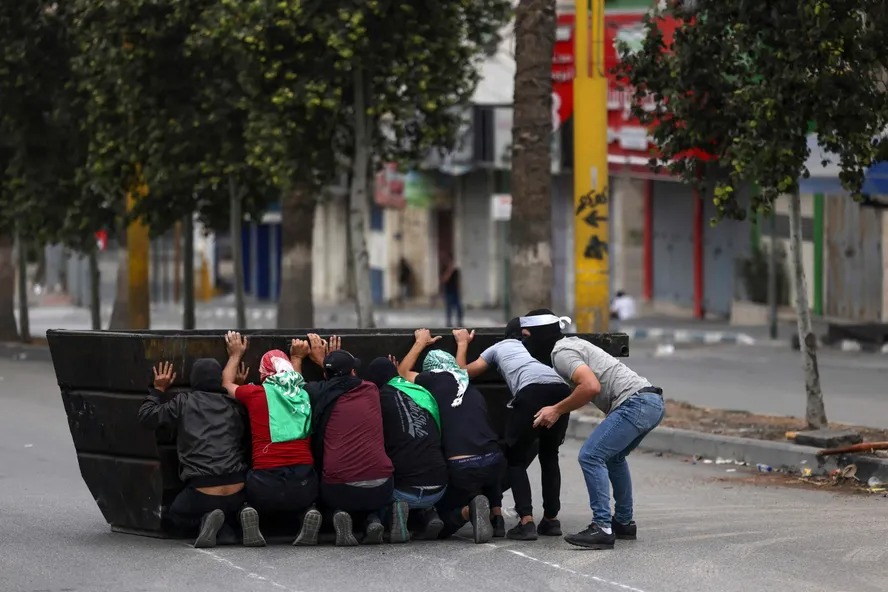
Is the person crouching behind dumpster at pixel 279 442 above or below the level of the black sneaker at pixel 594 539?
above

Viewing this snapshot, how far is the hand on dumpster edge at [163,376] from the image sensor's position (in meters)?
10.5

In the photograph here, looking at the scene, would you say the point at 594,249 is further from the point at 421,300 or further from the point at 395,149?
the point at 421,300

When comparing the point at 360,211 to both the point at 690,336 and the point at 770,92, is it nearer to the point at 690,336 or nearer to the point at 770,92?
the point at 690,336

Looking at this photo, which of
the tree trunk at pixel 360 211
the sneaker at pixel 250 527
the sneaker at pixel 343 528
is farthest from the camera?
the tree trunk at pixel 360 211

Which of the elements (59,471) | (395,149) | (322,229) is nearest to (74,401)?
(59,471)

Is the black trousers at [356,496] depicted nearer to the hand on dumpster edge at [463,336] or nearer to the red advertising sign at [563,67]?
the hand on dumpster edge at [463,336]

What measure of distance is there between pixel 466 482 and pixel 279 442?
3.63ft

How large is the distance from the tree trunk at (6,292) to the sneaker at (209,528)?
23.3 meters

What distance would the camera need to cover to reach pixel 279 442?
34.2 ft

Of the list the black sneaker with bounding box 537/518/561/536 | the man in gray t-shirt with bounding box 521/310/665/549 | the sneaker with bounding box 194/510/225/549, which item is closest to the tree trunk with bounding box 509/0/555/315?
the black sneaker with bounding box 537/518/561/536

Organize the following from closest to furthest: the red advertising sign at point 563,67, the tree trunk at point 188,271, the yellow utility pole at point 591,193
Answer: the yellow utility pole at point 591,193, the tree trunk at point 188,271, the red advertising sign at point 563,67

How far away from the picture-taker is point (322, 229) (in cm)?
6091

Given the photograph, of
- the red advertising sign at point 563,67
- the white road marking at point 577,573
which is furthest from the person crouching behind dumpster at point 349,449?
the red advertising sign at point 563,67

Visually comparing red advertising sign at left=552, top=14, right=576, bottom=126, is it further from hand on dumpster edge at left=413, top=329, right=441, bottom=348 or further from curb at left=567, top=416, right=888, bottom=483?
hand on dumpster edge at left=413, top=329, right=441, bottom=348
